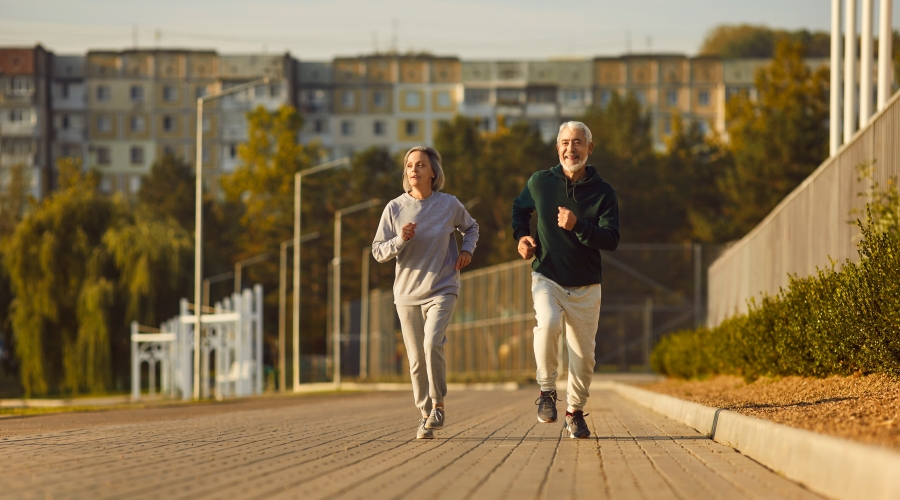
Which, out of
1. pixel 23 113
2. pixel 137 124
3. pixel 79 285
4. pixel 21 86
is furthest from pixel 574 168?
pixel 137 124

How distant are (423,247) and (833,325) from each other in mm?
4500

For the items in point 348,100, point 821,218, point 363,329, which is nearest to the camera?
point 821,218

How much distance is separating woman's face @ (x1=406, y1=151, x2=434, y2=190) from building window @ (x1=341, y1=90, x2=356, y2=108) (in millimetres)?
133802

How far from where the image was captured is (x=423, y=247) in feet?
35.2

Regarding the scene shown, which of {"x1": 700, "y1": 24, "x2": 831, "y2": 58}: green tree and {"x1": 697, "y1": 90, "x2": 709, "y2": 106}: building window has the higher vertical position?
{"x1": 700, "y1": 24, "x2": 831, "y2": 58}: green tree

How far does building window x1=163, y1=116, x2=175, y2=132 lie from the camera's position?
5635 inches

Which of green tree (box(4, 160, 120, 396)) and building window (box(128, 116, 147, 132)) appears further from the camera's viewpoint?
building window (box(128, 116, 147, 132))

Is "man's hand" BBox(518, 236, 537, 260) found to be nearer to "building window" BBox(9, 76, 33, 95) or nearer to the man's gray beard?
the man's gray beard

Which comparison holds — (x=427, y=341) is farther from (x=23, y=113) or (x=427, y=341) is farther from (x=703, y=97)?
(x=703, y=97)

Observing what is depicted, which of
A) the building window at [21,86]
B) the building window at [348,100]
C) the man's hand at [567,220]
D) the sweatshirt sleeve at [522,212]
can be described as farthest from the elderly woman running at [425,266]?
the building window at [348,100]

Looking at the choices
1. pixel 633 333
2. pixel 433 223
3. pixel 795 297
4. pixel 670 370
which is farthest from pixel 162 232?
pixel 433 223

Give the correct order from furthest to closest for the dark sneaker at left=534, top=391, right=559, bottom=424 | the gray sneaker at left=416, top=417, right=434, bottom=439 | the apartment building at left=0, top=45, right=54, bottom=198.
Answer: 1. the apartment building at left=0, top=45, right=54, bottom=198
2. the gray sneaker at left=416, top=417, right=434, bottom=439
3. the dark sneaker at left=534, top=391, right=559, bottom=424

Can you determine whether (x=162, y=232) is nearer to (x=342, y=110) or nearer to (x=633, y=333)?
(x=633, y=333)

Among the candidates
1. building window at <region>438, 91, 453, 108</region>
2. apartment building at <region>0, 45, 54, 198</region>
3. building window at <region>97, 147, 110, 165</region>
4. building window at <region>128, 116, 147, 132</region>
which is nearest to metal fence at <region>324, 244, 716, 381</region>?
building window at <region>438, 91, 453, 108</region>
